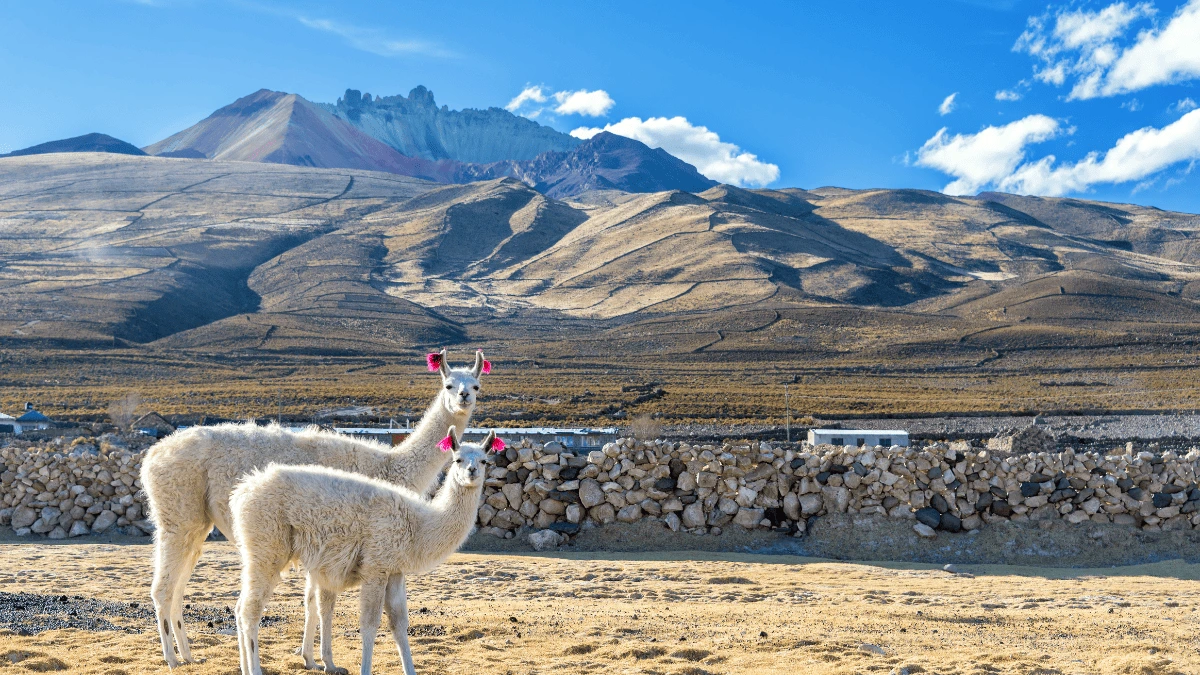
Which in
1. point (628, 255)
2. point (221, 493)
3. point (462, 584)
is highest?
point (628, 255)

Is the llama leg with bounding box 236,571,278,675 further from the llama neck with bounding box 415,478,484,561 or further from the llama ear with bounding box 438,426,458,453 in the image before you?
the llama ear with bounding box 438,426,458,453

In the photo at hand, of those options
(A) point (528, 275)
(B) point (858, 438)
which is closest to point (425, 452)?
(B) point (858, 438)

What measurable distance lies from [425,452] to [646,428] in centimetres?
3688

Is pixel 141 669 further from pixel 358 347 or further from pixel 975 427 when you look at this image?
pixel 358 347

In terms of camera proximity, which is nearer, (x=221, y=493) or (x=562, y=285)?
(x=221, y=493)

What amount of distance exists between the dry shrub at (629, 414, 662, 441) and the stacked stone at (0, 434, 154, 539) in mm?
27409

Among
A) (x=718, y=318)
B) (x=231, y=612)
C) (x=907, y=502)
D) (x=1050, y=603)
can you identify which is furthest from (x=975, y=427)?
(x=718, y=318)

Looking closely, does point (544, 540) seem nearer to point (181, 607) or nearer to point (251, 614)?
point (181, 607)

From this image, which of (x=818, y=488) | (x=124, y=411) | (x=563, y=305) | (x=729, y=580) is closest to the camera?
(x=729, y=580)

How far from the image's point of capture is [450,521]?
26.1 ft

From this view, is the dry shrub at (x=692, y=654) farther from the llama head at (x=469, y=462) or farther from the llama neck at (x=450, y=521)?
the llama head at (x=469, y=462)

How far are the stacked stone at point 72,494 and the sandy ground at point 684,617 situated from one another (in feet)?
5.32

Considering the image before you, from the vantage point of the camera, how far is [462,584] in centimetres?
1269

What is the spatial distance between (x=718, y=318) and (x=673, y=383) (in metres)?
37.8
